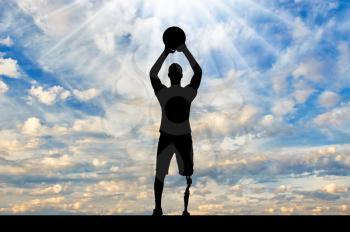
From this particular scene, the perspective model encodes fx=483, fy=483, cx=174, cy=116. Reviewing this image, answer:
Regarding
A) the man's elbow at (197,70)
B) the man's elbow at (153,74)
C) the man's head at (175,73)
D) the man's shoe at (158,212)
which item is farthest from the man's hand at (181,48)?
the man's shoe at (158,212)

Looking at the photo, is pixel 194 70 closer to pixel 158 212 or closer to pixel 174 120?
pixel 174 120

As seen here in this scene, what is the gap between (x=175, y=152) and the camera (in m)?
11.6

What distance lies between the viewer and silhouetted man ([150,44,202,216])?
11.3 metres

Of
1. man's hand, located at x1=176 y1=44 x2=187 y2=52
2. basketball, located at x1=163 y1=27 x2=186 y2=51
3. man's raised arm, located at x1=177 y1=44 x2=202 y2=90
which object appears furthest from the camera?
man's raised arm, located at x1=177 y1=44 x2=202 y2=90

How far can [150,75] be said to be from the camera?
37.2ft

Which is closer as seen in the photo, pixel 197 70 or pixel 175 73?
pixel 175 73

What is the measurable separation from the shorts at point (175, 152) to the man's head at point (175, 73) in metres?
1.28

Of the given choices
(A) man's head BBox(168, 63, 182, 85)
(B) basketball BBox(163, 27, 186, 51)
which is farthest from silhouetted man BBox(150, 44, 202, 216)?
(B) basketball BBox(163, 27, 186, 51)

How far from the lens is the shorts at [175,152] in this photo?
11469mm

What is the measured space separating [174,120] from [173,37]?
1.94 meters

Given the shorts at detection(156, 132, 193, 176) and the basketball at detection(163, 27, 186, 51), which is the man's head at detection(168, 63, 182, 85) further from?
the shorts at detection(156, 132, 193, 176)

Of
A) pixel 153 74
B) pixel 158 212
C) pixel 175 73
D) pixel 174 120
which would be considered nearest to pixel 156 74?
pixel 153 74

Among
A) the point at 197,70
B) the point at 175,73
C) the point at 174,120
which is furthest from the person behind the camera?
the point at 197,70

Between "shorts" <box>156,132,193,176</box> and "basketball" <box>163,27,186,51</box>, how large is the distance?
6.88 feet
